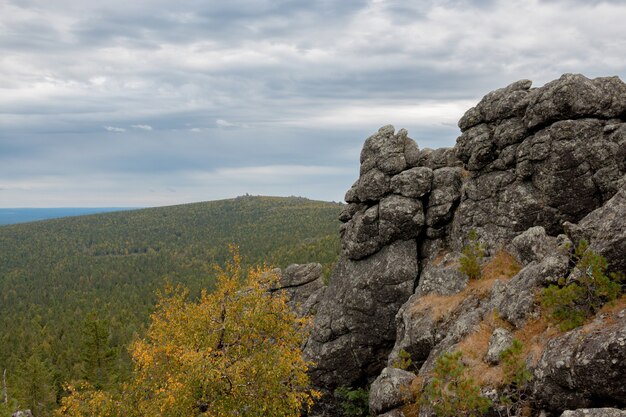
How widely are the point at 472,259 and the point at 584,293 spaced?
482 inches

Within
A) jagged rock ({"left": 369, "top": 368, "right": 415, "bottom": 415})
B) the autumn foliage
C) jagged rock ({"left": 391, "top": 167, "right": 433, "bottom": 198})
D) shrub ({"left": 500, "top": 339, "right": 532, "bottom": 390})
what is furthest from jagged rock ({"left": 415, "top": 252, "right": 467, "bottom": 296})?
shrub ({"left": 500, "top": 339, "right": 532, "bottom": 390})

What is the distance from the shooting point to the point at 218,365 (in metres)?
27.1

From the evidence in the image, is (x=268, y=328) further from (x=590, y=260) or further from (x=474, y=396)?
(x=590, y=260)

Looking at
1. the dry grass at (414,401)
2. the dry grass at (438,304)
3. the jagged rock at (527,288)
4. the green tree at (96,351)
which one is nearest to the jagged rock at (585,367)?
the jagged rock at (527,288)

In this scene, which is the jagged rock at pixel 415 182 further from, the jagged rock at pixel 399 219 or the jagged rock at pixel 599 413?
the jagged rock at pixel 599 413

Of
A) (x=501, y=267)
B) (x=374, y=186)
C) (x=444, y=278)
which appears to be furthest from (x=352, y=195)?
(x=501, y=267)

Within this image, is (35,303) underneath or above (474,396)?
underneath

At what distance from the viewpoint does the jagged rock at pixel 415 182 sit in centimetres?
4062

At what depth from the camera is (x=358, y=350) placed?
40.9 m

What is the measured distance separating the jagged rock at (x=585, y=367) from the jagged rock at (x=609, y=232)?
328cm

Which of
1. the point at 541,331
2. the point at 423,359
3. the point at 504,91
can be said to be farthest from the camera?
the point at 504,91

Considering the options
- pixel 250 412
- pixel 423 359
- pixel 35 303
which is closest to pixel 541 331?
pixel 423 359

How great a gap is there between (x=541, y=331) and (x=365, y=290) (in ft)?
63.9

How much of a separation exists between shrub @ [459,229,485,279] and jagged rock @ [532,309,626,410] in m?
13.3
